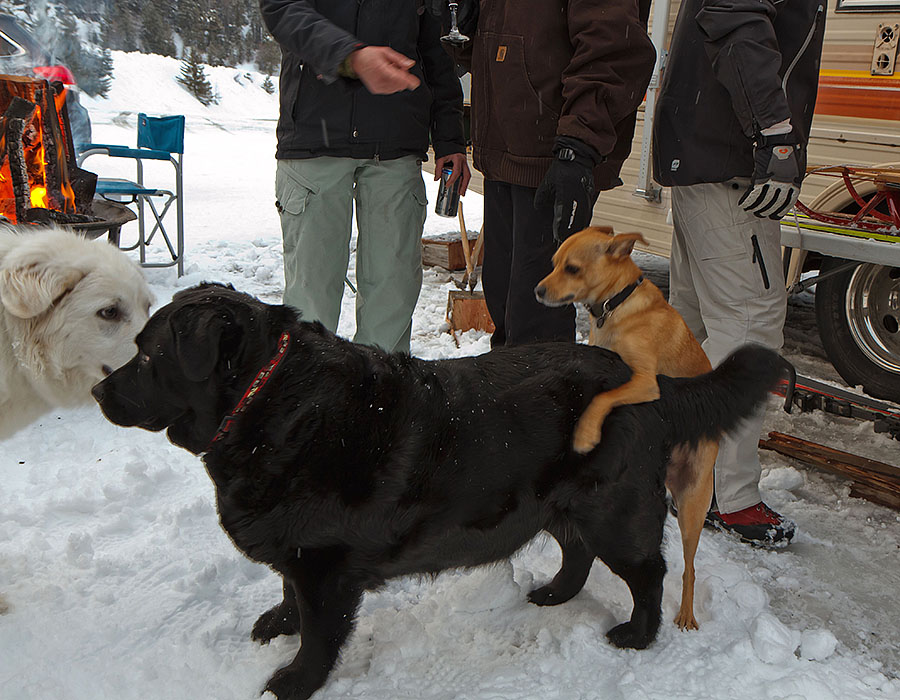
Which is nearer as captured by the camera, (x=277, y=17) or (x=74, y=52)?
(x=277, y=17)

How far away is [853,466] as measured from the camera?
11.0ft

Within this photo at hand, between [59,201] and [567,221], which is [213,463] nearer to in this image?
[567,221]

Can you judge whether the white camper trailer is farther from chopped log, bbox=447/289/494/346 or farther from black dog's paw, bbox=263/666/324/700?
black dog's paw, bbox=263/666/324/700

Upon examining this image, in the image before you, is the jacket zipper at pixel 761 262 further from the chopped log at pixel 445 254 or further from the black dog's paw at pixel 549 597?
the chopped log at pixel 445 254

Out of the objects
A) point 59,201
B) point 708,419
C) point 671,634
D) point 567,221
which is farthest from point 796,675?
point 59,201

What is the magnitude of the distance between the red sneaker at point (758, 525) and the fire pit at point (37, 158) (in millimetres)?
3425

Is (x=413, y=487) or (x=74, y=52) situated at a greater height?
(x=74, y=52)

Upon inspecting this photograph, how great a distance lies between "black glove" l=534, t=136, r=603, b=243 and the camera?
8.12 ft

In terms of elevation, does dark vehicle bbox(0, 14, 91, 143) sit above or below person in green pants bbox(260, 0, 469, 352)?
above

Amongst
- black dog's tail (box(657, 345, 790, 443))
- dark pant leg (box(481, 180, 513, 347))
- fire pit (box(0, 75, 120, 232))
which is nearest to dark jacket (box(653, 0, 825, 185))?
dark pant leg (box(481, 180, 513, 347))

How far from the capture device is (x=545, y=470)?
199 centimetres

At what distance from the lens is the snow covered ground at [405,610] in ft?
6.66

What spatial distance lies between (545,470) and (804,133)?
176cm

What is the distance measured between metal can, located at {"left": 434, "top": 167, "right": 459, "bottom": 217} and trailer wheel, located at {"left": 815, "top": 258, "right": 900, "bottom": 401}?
8.26ft
